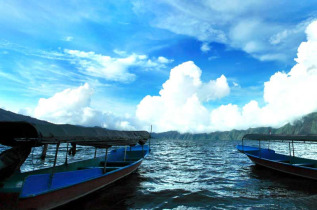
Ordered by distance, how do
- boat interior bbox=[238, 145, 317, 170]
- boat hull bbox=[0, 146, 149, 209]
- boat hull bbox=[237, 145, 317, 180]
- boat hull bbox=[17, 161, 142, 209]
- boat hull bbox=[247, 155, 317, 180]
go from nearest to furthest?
1. boat hull bbox=[0, 146, 149, 209]
2. boat hull bbox=[17, 161, 142, 209]
3. boat hull bbox=[247, 155, 317, 180]
4. boat hull bbox=[237, 145, 317, 180]
5. boat interior bbox=[238, 145, 317, 170]

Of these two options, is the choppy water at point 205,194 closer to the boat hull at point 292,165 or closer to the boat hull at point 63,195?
the boat hull at point 63,195

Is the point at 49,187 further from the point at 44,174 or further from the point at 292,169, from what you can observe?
the point at 292,169

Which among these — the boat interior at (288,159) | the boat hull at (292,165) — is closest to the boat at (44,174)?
the boat hull at (292,165)

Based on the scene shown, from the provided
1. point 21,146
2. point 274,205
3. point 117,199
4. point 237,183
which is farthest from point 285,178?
point 21,146

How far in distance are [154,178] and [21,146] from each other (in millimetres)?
10665

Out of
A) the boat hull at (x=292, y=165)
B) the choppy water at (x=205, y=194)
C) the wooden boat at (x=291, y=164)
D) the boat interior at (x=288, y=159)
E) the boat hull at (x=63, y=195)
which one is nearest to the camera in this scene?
the boat hull at (x=63, y=195)

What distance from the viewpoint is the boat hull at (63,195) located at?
7.47 metres

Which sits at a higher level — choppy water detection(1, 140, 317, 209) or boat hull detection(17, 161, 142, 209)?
boat hull detection(17, 161, 142, 209)

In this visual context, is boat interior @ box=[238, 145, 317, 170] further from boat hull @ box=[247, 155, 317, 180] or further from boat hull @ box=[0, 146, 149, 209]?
boat hull @ box=[0, 146, 149, 209]

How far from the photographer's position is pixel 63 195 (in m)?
9.03

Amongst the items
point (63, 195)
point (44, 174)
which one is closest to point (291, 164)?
point (63, 195)

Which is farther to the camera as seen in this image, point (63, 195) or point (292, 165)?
point (292, 165)

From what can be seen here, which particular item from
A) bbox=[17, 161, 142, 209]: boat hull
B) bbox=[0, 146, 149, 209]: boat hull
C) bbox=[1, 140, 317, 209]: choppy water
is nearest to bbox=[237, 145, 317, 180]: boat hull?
bbox=[1, 140, 317, 209]: choppy water

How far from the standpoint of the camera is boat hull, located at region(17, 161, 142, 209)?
7.47 metres
